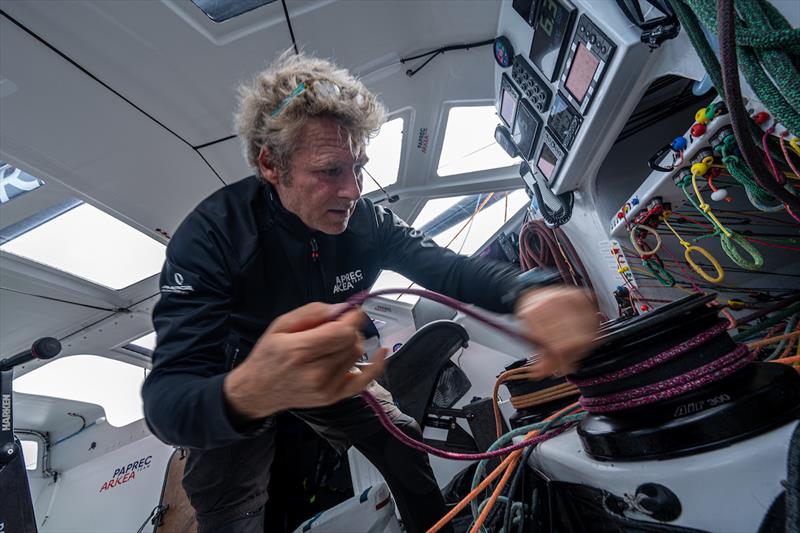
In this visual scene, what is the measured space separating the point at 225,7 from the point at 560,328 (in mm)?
1820

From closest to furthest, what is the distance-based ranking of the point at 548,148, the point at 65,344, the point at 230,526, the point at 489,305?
the point at 489,305 < the point at 230,526 < the point at 548,148 < the point at 65,344

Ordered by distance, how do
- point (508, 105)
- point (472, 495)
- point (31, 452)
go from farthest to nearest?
point (31, 452) < point (508, 105) < point (472, 495)

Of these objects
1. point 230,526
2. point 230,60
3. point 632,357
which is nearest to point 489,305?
point 632,357

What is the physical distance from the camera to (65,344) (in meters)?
2.73

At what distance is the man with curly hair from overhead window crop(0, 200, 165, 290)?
155 centimetres

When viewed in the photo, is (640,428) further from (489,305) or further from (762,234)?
(762,234)

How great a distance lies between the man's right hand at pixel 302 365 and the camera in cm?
48

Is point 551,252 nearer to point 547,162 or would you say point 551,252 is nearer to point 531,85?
point 547,162

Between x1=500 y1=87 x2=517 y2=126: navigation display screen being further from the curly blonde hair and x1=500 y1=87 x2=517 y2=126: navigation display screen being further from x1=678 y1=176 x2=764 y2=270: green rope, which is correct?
x1=678 y1=176 x2=764 y2=270: green rope

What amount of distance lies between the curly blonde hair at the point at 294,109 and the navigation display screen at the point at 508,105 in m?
1.01

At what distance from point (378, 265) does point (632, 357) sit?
0.91m

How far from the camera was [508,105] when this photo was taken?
6.59 ft

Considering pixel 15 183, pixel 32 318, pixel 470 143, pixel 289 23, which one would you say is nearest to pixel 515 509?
pixel 289 23

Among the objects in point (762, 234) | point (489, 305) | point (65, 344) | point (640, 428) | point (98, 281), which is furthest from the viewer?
point (65, 344)
